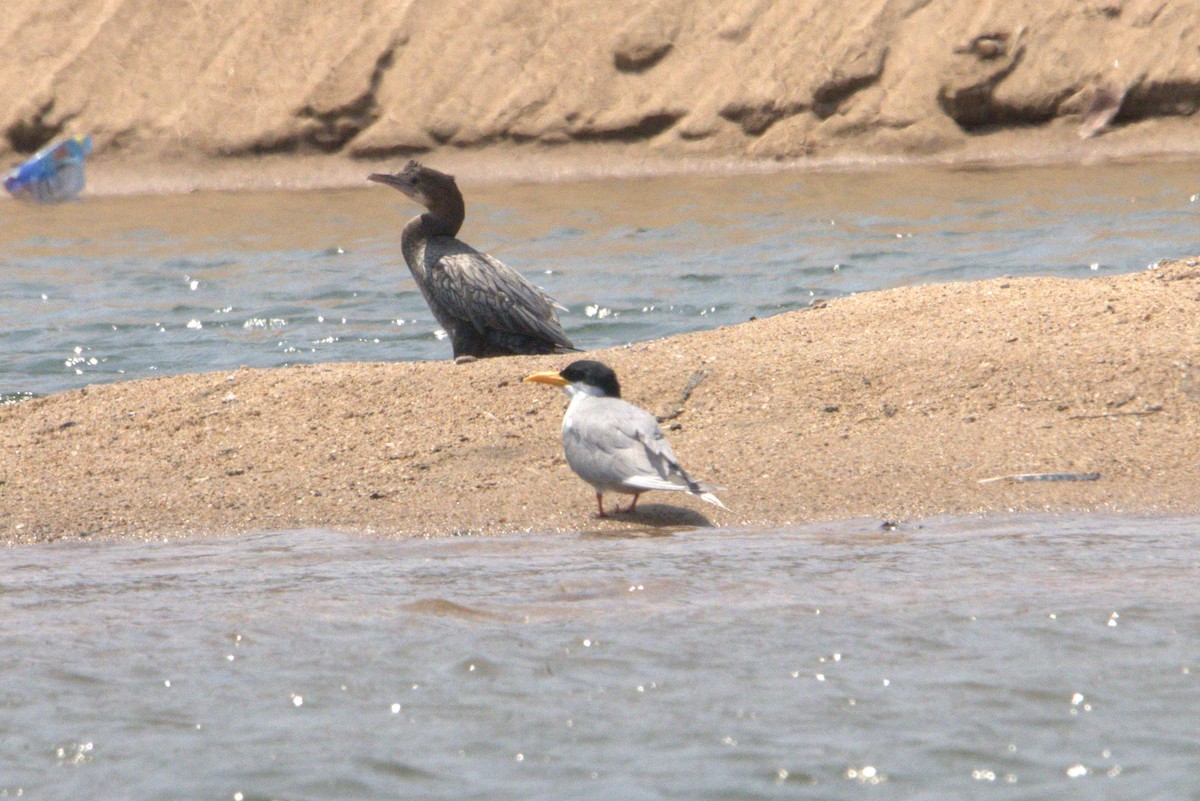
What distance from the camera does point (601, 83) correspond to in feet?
62.8

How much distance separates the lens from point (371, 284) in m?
13.2

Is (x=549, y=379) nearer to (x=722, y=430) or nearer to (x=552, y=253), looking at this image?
(x=722, y=430)

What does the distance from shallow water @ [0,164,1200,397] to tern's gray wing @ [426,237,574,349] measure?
1211 mm

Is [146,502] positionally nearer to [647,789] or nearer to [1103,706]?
[647,789]

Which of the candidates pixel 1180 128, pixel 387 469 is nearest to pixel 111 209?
pixel 1180 128

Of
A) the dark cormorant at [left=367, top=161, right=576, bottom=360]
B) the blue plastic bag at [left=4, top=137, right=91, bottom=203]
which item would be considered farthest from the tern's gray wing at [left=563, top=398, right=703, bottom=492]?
the blue plastic bag at [left=4, top=137, right=91, bottom=203]

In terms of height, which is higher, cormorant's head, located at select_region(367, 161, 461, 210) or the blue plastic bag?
cormorant's head, located at select_region(367, 161, 461, 210)

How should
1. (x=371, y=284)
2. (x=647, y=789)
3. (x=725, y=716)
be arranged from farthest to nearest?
(x=371, y=284), (x=725, y=716), (x=647, y=789)

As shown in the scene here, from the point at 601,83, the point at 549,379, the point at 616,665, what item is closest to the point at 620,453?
the point at 549,379

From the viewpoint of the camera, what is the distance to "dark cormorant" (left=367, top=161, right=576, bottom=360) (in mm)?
9430

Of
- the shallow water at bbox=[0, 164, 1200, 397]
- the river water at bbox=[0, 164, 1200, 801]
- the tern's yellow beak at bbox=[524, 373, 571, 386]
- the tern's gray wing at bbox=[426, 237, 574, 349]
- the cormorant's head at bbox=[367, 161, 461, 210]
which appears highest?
the cormorant's head at bbox=[367, 161, 461, 210]

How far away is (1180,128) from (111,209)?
10.7m

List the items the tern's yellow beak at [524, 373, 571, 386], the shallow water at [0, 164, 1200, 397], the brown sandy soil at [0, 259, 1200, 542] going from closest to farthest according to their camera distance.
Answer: the brown sandy soil at [0, 259, 1200, 542]
the tern's yellow beak at [524, 373, 571, 386]
the shallow water at [0, 164, 1200, 397]

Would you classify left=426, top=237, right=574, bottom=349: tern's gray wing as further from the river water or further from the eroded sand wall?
the eroded sand wall
